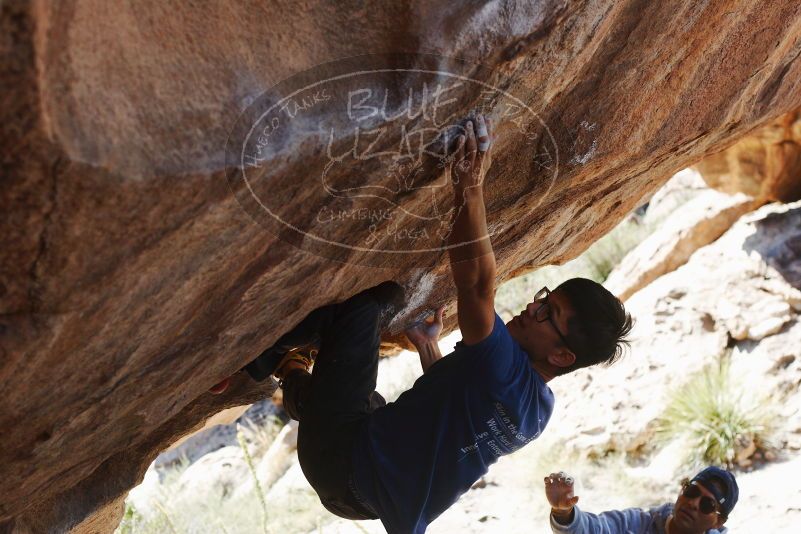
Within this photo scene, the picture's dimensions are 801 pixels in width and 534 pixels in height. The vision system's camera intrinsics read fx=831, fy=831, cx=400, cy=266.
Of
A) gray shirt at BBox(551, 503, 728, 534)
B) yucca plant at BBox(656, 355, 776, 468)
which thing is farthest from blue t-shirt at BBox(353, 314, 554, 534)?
yucca plant at BBox(656, 355, 776, 468)

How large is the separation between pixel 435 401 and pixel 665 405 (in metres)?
4.67

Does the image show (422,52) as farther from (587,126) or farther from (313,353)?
(313,353)

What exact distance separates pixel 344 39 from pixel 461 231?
73 cm

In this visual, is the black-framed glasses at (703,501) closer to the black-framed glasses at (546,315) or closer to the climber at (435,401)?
the climber at (435,401)

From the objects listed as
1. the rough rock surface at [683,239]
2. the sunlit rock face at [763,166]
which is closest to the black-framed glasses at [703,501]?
the sunlit rock face at [763,166]

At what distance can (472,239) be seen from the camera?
2412mm

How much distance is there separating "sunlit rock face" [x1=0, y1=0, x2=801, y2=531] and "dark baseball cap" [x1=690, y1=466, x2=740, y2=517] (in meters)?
1.57

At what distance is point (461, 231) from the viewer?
2.43 metres

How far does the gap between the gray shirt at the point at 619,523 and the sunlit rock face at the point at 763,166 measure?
482 cm

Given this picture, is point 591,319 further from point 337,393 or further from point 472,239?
point 337,393

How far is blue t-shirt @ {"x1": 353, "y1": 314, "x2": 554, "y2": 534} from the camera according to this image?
266cm

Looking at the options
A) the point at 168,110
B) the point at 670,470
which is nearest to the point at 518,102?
the point at 168,110

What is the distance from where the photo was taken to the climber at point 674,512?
3648 mm

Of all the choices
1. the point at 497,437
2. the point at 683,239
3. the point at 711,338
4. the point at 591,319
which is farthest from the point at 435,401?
the point at 683,239
